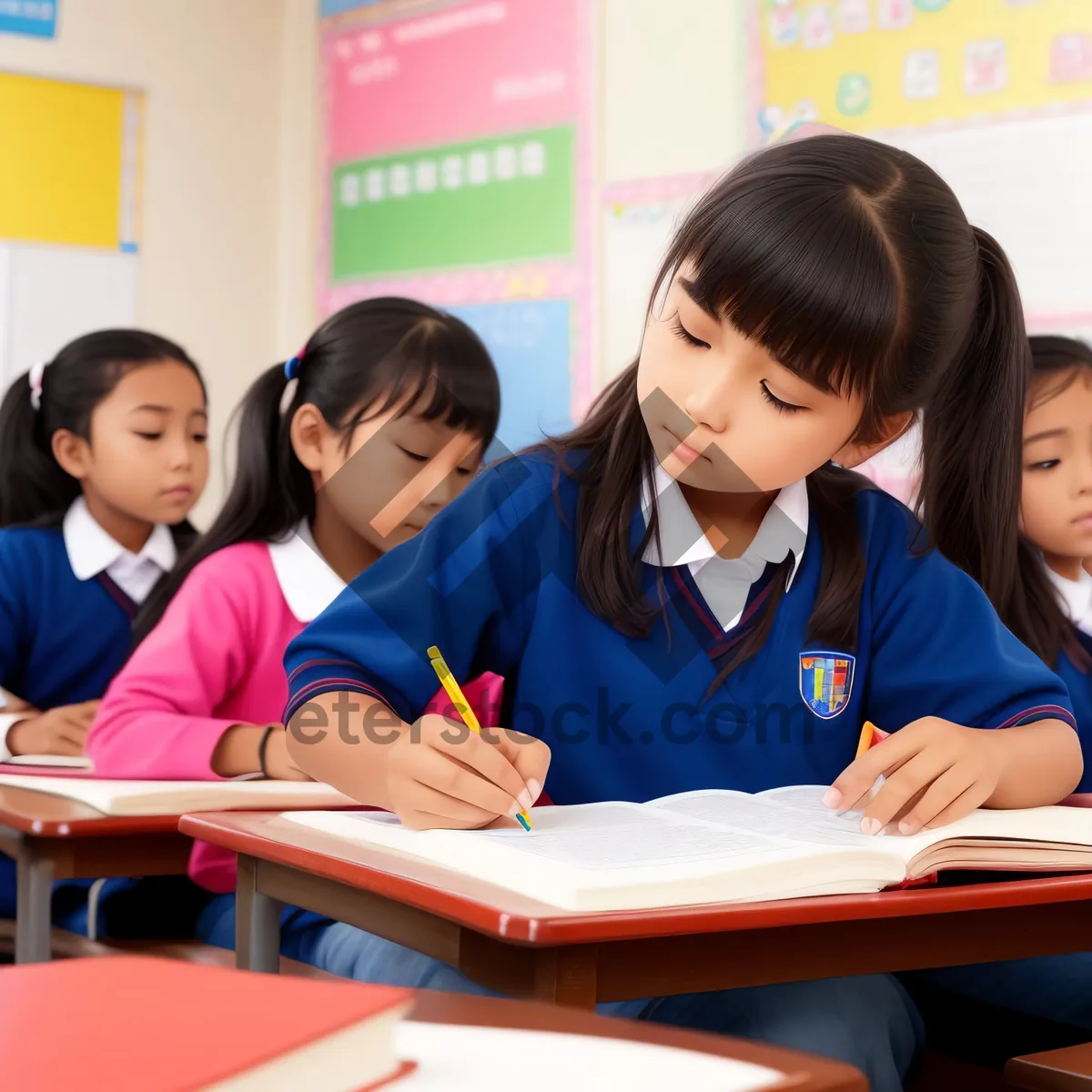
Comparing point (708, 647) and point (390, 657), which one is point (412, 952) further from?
point (708, 647)

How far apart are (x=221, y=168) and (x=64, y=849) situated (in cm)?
346

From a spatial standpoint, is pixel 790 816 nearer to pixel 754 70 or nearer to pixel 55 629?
pixel 55 629

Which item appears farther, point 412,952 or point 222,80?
point 222,80

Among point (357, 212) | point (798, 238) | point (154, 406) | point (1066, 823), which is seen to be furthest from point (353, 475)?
point (357, 212)

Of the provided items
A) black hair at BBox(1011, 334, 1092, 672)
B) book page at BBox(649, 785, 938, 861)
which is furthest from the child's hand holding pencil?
black hair at BBox(1011, 334, 1092, 672)

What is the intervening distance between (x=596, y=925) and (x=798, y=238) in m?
0.62

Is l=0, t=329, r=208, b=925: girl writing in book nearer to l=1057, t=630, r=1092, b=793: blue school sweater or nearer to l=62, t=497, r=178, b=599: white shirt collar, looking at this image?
l=62, t=497, r=178, b=599: white shirt collar

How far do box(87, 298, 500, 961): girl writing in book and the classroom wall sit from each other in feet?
7.91

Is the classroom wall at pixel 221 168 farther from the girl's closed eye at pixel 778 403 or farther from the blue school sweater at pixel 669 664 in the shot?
the girl's closed eye at pixel 778 403

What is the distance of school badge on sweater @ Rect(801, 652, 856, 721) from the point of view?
4.09ft

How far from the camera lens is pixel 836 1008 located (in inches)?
37.0

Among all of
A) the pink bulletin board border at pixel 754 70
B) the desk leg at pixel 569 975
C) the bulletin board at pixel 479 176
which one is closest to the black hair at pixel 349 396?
the desk leg at pixel 569 975

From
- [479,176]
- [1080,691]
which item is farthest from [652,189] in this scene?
[1080,691]

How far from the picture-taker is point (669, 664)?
1.23 m
